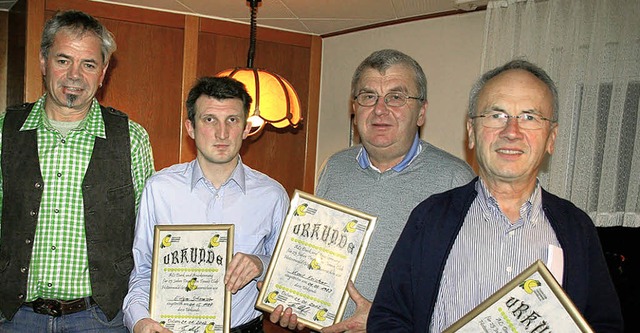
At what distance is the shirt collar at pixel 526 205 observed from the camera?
197cm

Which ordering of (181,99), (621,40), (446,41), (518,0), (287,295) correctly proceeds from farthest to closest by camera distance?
1. (181,99)
2. (446,41)
3. (518,0)
4. (621,40)
5. (287,295)

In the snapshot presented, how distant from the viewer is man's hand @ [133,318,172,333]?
7.55 feet

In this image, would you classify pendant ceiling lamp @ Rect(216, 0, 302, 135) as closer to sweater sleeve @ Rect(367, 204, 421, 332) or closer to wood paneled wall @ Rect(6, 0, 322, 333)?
wood paneled wall @ Rect(6, 0, 322, 333)

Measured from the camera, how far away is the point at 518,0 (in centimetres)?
436

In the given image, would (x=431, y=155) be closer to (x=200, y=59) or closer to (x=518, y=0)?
(x=518, y=0)

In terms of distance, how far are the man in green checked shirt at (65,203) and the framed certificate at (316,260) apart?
0.78 metres

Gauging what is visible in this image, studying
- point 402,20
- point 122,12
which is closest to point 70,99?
point 122,12

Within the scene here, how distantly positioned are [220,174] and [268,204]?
0.25 m

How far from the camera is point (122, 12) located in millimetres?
5145

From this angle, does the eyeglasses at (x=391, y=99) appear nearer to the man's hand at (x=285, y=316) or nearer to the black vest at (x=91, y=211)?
the man's hand at (x=285, y=316)

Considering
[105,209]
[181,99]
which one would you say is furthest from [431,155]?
[181,99]

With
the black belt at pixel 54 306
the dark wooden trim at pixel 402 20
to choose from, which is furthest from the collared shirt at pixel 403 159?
the dark wooden trim at pixel 402 20

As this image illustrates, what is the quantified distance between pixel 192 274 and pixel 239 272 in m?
0.19

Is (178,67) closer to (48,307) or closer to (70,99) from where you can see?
(70,99)
